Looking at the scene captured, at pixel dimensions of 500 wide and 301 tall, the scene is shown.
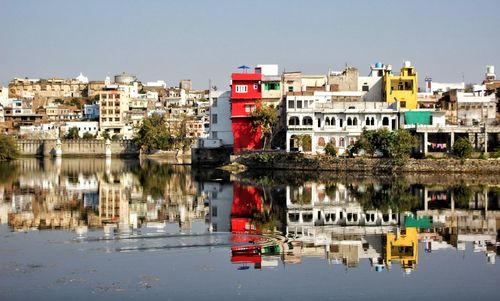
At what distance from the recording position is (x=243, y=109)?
208 ft

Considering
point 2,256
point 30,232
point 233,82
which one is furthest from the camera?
point 233,82

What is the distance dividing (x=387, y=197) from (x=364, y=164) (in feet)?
58.9

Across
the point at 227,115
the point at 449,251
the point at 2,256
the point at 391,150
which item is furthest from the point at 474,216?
the point at 227,115

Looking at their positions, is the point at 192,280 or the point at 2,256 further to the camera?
the point at 2,256

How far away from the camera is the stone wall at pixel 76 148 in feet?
340

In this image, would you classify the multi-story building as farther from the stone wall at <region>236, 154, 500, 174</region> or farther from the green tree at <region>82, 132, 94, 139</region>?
the stone wall at <region>236, 154, 500, 174</region>

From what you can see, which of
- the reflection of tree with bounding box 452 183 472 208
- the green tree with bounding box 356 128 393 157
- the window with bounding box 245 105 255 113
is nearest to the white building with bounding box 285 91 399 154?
the green tree with bounding box 356 128 393 157

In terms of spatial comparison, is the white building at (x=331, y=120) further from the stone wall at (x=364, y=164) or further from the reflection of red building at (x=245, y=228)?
the reflection of red building at (x=245, y=228)

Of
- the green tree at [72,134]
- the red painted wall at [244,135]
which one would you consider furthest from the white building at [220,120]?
the green tree at [72,134]

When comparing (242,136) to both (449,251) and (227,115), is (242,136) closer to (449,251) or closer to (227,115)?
(227,115)

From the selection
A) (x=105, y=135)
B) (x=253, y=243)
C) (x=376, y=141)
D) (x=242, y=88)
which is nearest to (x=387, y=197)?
(x=253, y=243)

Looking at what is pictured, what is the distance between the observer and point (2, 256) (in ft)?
72.5

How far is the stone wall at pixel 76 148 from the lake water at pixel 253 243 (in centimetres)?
5951

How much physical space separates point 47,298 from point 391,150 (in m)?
39.7
